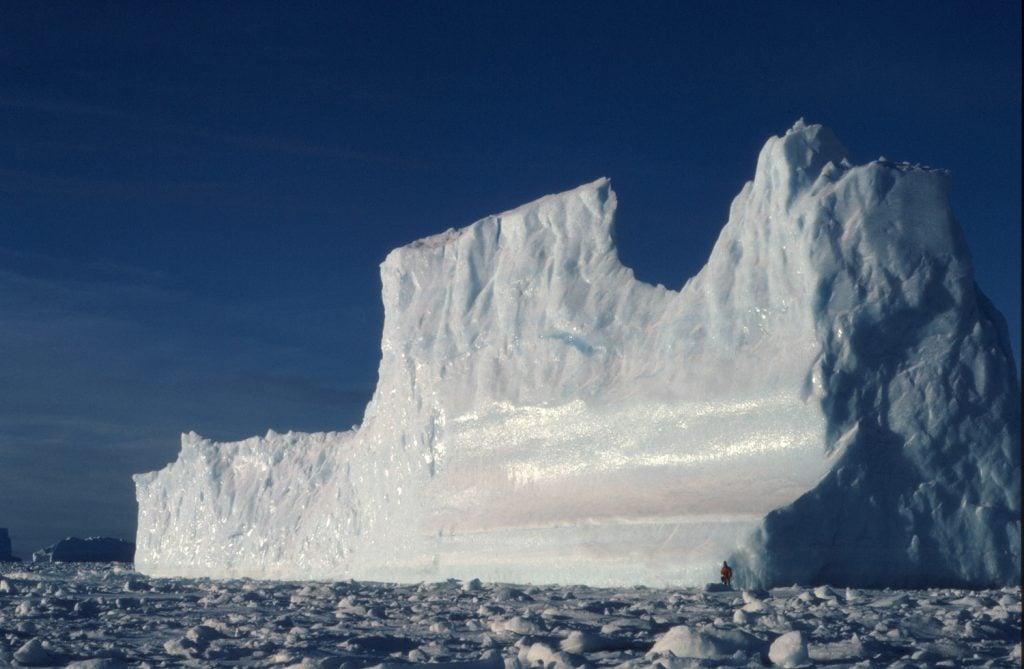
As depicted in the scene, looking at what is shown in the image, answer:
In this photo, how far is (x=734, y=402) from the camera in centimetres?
1416

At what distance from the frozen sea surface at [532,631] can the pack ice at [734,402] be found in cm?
153

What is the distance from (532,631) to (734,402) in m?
7.30

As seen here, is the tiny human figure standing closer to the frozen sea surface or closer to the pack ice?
the pack ice

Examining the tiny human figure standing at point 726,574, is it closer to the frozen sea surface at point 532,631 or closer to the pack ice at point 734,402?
the pack ice at point 734,402

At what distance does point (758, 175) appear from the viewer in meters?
15.2

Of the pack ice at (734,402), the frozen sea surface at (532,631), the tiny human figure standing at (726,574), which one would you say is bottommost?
the frozen sea surface at (532,631)

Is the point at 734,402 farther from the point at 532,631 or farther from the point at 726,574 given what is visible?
the point at 532,631

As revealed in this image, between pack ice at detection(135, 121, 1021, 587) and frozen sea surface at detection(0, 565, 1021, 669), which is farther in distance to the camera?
pack ice at detection(135, 121, 1021, 587)

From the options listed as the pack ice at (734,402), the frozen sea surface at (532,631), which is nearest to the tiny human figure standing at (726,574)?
the pack ice at (734,402)

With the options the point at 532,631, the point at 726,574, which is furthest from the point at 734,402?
the point at 532,631

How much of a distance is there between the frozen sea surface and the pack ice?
5.02ft

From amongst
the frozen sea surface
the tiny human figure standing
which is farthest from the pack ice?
the frozen sea surface

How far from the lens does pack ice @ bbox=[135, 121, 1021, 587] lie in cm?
1313

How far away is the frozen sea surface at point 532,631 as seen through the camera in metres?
5.89
